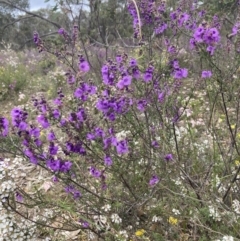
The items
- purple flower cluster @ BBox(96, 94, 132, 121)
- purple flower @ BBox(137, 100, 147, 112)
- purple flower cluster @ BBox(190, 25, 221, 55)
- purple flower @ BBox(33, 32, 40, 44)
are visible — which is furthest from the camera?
purple flower @ BBox(33, 32, 40, 44)

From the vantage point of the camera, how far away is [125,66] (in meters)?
2.32

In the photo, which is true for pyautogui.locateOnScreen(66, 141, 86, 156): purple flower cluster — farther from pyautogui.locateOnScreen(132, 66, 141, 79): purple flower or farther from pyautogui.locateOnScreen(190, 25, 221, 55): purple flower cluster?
pyautogui.locateOnScreen(190, 25, 221, 55): purple flower cluster

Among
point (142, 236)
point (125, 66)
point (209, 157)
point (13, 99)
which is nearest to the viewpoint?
point (125, 66)

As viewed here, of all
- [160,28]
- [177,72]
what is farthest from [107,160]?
[160,28]

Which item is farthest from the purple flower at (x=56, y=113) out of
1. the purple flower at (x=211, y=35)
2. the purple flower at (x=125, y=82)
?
the purple flower at (x=211, y=35)

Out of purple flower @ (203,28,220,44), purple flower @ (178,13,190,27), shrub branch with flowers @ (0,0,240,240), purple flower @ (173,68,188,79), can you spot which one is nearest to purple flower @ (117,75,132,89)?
shrub branch with flowers @ (0,0,240,240)

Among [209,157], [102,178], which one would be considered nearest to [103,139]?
[102,178]

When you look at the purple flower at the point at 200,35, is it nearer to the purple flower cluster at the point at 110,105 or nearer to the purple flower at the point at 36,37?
the purple flower cluster at the point at 110,105

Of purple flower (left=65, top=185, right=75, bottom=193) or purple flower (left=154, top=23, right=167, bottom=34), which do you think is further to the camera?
purple flower (left=154, top=23, right=167, bottom=34)

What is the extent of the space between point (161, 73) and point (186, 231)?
1170 millimetres

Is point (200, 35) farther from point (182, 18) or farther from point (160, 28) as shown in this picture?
point (160, 28)

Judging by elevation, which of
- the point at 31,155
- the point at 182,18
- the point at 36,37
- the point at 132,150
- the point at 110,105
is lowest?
the point at 132,150

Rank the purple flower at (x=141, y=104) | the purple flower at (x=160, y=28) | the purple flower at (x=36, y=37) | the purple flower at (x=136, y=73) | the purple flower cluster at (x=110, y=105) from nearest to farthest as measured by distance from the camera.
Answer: the purple flower cluster at (x=110, y=105) → the purple flower at (x=136, y=73) → the purple flower at (x=141, y=104) → the purple flower at (x=36, y=37) → the purple flower at (x=160, y=28)

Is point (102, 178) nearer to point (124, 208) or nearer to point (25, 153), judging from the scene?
point (124, 208)
